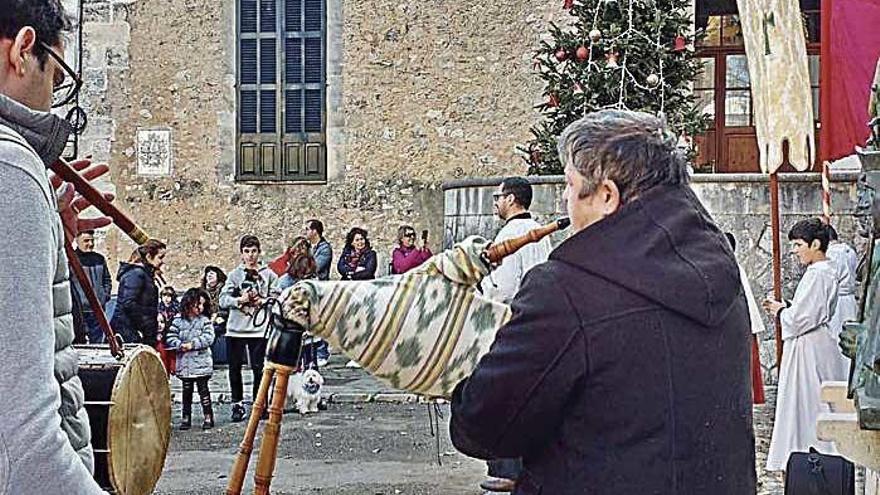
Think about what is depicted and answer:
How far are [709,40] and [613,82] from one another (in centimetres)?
684

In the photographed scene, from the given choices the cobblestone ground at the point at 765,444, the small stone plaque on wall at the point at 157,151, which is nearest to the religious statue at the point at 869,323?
the cobblestone ground at the point at 765,444

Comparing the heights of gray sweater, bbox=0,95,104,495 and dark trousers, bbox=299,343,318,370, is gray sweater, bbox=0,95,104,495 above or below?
above

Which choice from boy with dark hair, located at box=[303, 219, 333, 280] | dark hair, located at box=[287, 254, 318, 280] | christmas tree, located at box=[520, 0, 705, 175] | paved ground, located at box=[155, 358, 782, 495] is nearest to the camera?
paved ground, located at box=[155, 358, 782, 495]

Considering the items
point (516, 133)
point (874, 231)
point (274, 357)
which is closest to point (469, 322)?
point (274, 357)

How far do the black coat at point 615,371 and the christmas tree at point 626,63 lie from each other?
27.3ft

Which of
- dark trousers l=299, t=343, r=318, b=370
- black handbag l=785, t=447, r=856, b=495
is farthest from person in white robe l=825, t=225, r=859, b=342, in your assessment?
dark trousers l=299, t=343, r=318, b=370

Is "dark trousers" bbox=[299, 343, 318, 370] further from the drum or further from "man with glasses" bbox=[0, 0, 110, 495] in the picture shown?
"man with glasses" bbox=[0, 0, 110, 495]

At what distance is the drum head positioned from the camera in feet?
9.62

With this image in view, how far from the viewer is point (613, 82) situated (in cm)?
1102

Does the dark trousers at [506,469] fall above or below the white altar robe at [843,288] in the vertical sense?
below

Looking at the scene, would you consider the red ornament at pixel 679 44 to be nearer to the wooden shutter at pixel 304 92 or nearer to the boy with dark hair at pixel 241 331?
the boy with dark hair at pixel 241 331

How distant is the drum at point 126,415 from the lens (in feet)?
9.54

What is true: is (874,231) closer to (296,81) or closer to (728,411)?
(728,411)

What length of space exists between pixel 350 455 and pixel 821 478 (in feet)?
13.2
